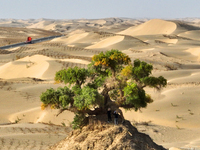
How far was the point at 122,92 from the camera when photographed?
24.6 feet

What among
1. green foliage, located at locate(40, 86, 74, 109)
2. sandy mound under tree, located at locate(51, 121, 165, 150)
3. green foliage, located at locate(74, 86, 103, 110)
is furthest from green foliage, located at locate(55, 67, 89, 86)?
sandy mound under tree, located at locate(51, 121, 165, 150)

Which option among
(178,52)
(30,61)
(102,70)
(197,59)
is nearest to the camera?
(102,70)

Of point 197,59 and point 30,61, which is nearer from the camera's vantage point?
point 30,61

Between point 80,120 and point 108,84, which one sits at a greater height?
point 108,84

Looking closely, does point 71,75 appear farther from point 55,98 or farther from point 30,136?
point 30,136

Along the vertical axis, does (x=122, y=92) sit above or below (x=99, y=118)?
above

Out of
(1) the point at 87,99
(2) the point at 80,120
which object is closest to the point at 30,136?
(2) the point at 80,120

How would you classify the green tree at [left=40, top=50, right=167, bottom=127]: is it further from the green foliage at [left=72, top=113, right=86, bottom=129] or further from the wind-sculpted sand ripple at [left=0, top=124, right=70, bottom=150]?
the wind-sculpted sand ripple at [left=0, top=124, right=70, bottom=150]

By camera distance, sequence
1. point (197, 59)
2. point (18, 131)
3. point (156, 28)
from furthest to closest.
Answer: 1. point (156, 28)
2. point (197, 59)
3. point (18, 131)

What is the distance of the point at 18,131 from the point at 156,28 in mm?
67565

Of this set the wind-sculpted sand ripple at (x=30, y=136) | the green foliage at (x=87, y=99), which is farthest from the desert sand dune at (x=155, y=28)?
the green foliage at (x=87, y=99)

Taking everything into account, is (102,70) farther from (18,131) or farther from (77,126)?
(18,131)

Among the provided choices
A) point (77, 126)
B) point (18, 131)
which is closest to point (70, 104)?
point (77, 126)

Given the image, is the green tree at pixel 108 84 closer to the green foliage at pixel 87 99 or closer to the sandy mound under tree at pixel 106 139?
the green foliage at pixel 87 99
